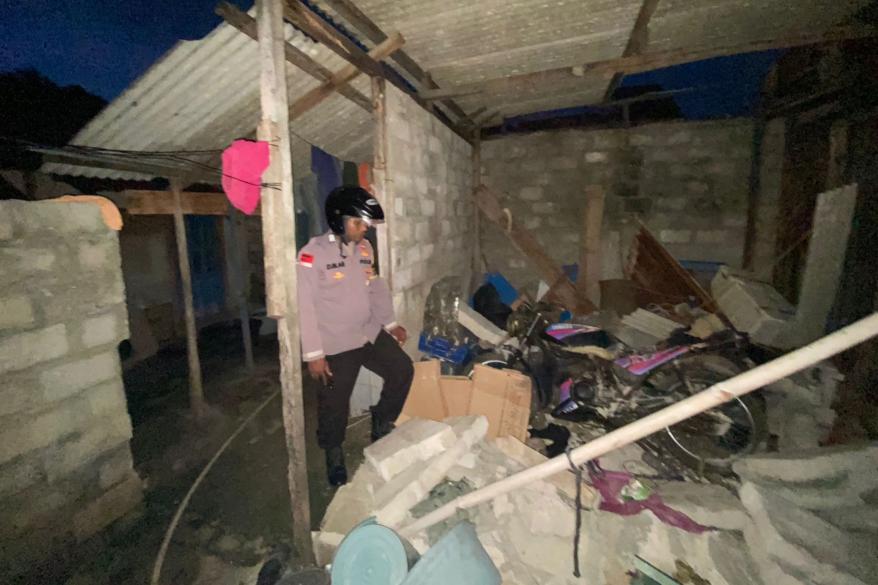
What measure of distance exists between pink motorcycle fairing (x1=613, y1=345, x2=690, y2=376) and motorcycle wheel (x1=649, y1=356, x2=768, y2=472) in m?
0.08

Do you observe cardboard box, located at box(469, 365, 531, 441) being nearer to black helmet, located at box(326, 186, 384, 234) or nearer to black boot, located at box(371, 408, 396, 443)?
black boot, located at box(371, 408, 396, 443)

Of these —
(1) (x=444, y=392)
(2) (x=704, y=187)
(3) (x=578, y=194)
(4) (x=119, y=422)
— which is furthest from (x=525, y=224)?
(4) (x=119, y=422)

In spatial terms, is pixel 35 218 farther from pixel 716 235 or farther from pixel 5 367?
pixel 716 235

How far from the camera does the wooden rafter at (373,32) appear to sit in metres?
2.50

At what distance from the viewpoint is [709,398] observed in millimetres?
1539

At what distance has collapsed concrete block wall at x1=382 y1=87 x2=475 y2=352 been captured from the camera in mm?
3660

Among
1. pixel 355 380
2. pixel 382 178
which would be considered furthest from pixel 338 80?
pixel 355 380

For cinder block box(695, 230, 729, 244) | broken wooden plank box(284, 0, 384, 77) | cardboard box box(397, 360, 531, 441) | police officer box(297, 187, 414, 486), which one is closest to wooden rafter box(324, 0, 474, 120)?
broken wooden plank box(284, 0, 384, 77)

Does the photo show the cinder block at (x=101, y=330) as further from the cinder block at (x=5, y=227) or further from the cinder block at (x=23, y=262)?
the cinder block at (x=5, y=227)

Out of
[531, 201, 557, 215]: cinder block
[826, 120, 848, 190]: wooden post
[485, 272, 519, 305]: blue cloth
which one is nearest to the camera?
[826, 120, 848, 190]: wooden post

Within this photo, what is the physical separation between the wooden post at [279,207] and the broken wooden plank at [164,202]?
255 centimetres

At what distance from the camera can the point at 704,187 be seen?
5.81 metres

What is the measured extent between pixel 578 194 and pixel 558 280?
1500 mm

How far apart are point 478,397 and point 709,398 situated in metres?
1.96
